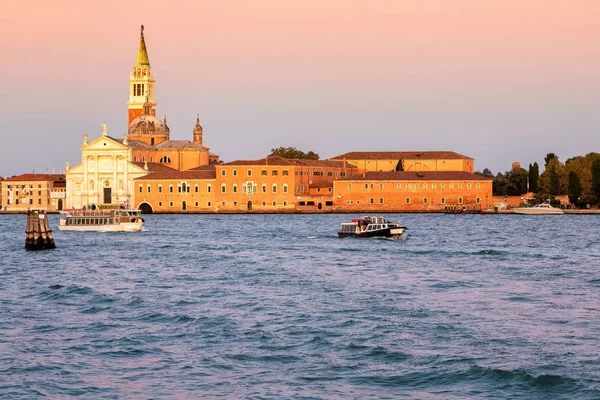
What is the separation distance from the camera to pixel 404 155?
8319cm

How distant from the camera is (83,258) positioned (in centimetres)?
2938

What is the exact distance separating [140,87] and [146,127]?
382 cm

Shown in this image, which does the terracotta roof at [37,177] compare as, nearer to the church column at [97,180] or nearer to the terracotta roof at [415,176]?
the church column at [97,180]

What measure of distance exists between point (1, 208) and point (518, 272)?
7022 centimetres

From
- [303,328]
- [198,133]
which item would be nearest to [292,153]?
[198,133]

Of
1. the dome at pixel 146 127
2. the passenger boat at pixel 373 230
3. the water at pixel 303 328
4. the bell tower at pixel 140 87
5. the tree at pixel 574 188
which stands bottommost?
the water at pixel 303 328

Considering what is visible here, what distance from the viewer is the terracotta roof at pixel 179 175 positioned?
75312 millimetres

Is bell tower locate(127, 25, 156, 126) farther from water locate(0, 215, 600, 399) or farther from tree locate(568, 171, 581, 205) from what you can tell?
water locate(0, 215, 600, 399)

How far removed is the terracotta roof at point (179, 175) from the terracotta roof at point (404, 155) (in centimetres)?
1255

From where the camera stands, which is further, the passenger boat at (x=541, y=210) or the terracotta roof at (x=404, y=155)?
the terracotta roof at (x=404, y=155)

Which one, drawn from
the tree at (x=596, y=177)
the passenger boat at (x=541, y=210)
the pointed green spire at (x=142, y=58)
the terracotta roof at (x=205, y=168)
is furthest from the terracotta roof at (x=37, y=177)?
the tree at (x=596, y=177)

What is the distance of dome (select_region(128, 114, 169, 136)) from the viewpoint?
84688 mm

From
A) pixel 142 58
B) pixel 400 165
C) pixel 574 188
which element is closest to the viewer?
pixel 574 188

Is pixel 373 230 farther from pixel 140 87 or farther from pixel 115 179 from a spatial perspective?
pixel 140 87
